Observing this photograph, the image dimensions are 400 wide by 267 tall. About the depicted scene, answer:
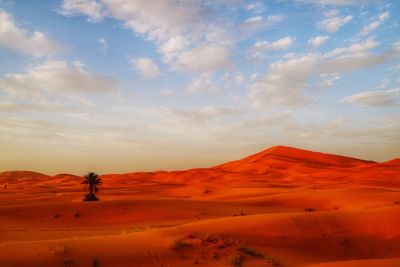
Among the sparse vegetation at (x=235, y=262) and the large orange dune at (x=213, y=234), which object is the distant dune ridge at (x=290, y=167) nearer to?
the large orange dune at (x=213, y=234)

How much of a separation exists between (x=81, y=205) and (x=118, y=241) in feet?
58.4

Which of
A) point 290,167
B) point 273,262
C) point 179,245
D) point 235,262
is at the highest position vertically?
point 290,167

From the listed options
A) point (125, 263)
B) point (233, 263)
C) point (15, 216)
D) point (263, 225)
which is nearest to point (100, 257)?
point (125, 263)

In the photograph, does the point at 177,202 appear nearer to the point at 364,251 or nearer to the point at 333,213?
the point at 333,213

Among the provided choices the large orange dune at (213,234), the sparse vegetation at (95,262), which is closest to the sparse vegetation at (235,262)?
the large orange dune at (213,234)

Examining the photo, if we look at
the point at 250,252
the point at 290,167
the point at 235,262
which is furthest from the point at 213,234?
the point at 290,167

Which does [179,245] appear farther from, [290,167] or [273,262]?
[290,167]

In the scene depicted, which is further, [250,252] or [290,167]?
[290,167]

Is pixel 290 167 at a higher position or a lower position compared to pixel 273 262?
higher

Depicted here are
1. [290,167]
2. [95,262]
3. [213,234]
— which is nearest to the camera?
[95,262]

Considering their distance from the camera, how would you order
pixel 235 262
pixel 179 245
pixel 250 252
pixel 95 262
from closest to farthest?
1. pixel 95 262
2. pixel 235 262
3. pixel 179 245
4. pixel 250 252

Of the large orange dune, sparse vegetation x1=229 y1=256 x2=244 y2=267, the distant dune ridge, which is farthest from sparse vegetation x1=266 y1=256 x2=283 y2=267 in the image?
the distant dune ridge

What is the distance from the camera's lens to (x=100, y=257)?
912cm

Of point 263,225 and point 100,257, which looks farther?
point 263,225
